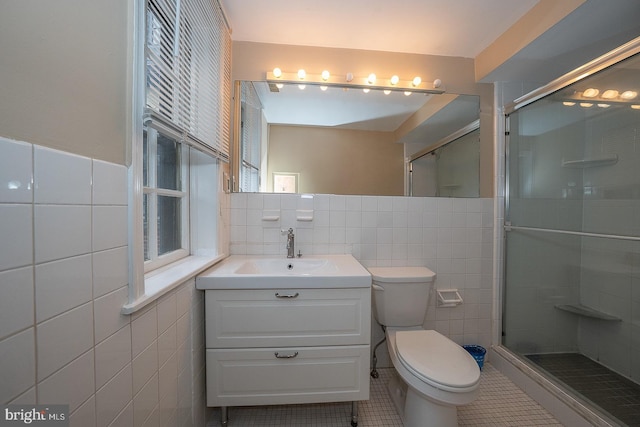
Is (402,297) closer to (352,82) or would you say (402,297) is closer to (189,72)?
(352,82)

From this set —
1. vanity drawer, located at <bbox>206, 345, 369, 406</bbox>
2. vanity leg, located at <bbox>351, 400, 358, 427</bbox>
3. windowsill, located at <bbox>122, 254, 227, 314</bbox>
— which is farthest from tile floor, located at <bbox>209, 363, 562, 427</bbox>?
windowsill, located at <bbox>122, 254, 227, 314</bbox>

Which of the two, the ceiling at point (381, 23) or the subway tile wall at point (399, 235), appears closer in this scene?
the ceiling at point (381, 23)

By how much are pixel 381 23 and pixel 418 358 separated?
1941mm

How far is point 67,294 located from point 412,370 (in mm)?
1306

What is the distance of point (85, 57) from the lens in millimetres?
559

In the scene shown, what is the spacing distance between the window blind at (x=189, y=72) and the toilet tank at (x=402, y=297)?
1.29 meters

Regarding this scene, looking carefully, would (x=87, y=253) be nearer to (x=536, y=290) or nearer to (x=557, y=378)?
(x=557, y=378)

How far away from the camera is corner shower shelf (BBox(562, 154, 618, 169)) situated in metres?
1.52

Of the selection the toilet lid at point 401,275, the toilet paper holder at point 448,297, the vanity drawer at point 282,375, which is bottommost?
the vanity drawer at point 282,375

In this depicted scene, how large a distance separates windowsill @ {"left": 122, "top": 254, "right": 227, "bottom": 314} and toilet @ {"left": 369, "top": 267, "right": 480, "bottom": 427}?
103 centimetres

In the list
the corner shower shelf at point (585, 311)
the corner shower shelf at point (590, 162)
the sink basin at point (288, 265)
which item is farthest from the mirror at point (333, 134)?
the corner shower shelf at point (585, 311)

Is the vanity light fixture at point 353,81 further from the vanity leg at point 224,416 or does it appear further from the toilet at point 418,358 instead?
the vanity leg at point 224,416

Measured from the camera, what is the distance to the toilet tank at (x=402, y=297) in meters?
1.50

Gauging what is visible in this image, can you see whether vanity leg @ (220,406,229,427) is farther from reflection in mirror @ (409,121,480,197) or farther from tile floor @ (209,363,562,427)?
reflection in mirror @ (409,121,480,197)
